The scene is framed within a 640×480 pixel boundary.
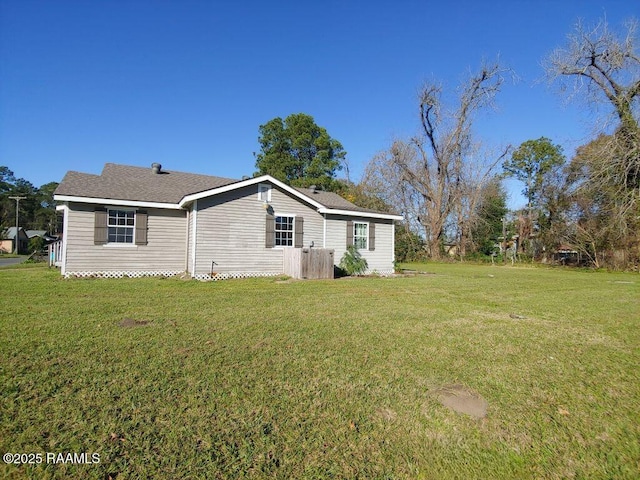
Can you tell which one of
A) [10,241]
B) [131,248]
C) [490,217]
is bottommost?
[131,248]

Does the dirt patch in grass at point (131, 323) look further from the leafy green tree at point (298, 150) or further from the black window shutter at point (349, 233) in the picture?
the leafy green tree at point (298, 150)

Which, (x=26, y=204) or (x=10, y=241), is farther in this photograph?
(x=26, y=204)

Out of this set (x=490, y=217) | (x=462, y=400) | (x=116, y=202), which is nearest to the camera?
(x=462, y=400)

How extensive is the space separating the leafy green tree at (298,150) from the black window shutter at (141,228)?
78.9ft

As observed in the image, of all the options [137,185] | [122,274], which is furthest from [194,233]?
[137,185]

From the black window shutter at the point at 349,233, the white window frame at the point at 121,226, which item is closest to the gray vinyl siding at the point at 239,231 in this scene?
the black window shutter at the point at 349,233

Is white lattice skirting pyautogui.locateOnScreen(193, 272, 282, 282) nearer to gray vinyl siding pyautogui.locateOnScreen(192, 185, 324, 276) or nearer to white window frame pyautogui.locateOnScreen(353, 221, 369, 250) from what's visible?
gray vinyl siding pyautogui.locateOnScreen(192, 185, 324, 276)

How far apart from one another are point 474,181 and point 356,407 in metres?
33.0

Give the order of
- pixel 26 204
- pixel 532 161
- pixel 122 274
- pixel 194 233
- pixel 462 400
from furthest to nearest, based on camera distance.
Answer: pixel 26 204 < pixel 532 161 < pixel 122 274 < pixel 194 233 < pixel 462 400

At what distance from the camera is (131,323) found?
500cm

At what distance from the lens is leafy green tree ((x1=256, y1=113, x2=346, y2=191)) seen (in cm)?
3538

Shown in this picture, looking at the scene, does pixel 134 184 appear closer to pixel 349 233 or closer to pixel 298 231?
pixel 298 231

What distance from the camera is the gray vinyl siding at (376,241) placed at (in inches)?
553

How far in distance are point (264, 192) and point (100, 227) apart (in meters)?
5.44
